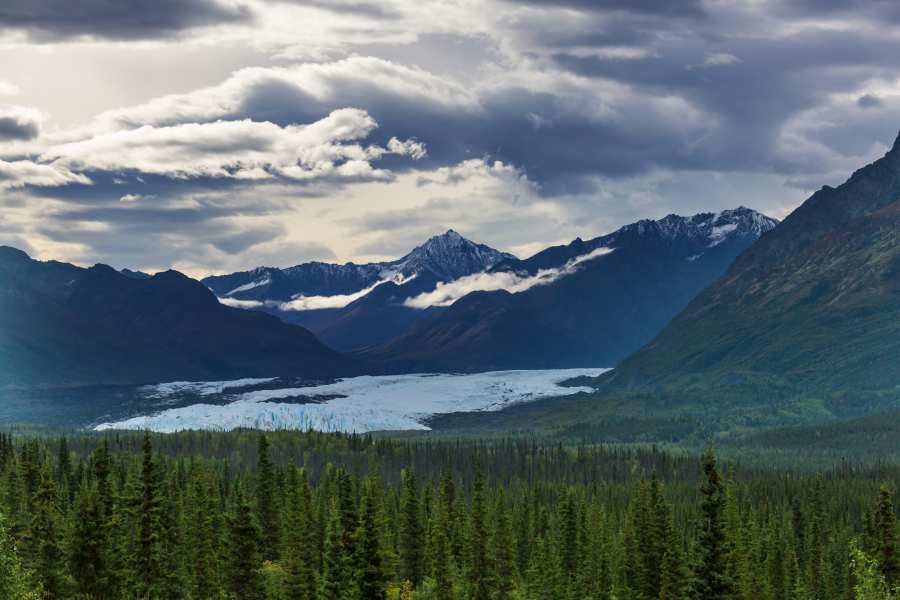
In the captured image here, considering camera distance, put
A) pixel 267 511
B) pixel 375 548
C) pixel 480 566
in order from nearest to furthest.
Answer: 1. pixel 375 548
2. pixel 480 566
3. pixel 267 511

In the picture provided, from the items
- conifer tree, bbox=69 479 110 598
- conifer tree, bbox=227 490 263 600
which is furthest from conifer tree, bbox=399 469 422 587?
conifer tree, bbox=69 479 110 598

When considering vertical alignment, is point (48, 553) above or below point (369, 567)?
below

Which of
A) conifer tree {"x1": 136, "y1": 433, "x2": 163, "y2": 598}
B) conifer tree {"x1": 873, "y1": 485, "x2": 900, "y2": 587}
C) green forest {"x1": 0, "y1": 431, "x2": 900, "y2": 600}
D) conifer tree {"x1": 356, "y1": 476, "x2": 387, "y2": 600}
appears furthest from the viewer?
conifer tree {"x1": 136, "y1": 433, "x2": 163, "y2": 598}

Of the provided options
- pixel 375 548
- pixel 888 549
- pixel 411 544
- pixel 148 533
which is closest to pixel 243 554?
pixel 148 533

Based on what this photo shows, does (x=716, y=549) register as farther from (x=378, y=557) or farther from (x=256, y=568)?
(x=256, y=568)

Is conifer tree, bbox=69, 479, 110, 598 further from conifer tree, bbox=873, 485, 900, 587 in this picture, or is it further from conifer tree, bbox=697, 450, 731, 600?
conifer tree, bbox=873, 485, 900, 587

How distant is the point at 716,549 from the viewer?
80000 millimetres

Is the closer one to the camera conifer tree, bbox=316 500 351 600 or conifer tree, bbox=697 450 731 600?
conifer tree, bbox=697 450 731 600

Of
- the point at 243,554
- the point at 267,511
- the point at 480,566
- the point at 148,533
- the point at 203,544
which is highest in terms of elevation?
the point at 148,533

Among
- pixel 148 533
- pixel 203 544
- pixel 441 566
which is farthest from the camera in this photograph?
pixel 441 566

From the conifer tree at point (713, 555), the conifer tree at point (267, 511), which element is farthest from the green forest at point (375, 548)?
the conifer tree at point (267, 511)

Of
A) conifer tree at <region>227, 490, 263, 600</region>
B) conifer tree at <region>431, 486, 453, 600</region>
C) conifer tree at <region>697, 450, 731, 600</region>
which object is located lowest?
conifer tree at <region>431, 486, 453, 600</region>

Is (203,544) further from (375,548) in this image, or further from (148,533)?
(375,548)

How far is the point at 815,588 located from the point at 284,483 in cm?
8055
